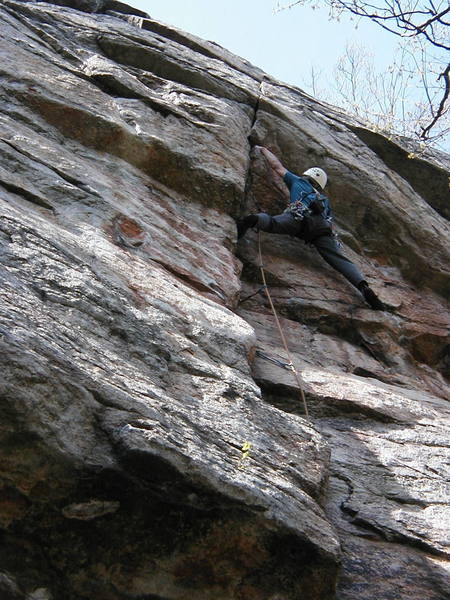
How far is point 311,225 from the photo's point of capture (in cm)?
763

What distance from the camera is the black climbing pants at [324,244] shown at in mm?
7430

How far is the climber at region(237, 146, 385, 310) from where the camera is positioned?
7457mm

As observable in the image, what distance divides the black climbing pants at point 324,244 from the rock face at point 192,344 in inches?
6.9

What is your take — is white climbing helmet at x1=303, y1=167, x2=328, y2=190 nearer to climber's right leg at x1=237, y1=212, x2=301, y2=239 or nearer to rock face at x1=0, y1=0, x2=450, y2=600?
rock face at x1=0, y1=0, x2=450, y2=600

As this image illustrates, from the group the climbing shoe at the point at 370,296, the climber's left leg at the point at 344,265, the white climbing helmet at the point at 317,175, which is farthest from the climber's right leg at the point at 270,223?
the climbing shoe at the point at 370,296

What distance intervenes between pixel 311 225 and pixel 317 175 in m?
0.94

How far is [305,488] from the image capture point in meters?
3.56

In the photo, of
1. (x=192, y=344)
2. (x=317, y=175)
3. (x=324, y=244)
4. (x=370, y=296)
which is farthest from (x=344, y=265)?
(x=192, y=344)

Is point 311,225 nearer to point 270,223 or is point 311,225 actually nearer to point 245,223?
point 270,223

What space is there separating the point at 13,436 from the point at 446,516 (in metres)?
2.63

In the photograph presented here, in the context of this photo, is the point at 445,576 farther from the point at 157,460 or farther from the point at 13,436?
the point at 13,436

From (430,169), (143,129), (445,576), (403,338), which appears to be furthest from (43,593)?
(430,169)

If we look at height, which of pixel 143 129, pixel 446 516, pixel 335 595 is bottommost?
pixel 335 595

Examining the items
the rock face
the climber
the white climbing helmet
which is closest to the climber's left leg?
the climber
